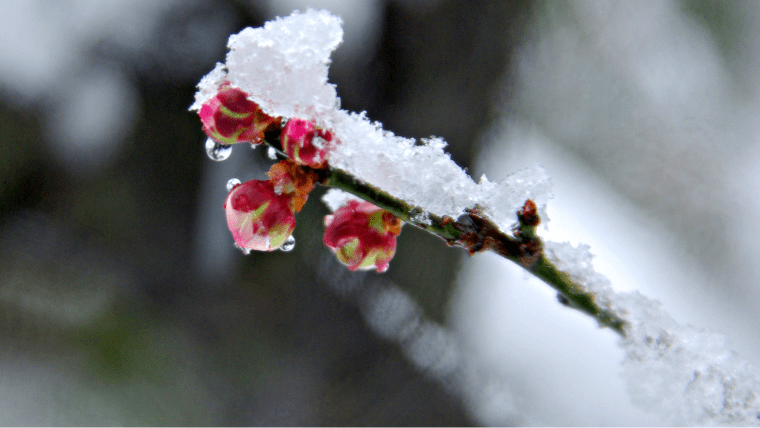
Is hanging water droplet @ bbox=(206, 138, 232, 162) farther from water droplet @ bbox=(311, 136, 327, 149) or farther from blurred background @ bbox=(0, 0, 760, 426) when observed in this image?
blurred background @ bbox=(0, 0, 760, 426)

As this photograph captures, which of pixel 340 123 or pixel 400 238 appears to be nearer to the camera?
pixel 340 123

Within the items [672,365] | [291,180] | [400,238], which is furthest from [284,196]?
[400,238]

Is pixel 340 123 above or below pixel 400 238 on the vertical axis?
below

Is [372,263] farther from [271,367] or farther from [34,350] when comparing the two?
[34,350]

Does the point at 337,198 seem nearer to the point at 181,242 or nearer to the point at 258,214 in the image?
the point at 258,214

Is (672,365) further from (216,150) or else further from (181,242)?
(181,242)

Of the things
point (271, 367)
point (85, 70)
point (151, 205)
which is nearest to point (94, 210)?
point (151, 205)

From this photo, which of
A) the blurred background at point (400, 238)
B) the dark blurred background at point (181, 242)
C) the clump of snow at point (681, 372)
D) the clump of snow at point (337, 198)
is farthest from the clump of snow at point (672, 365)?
the dark blurred background at point (181, 242)
